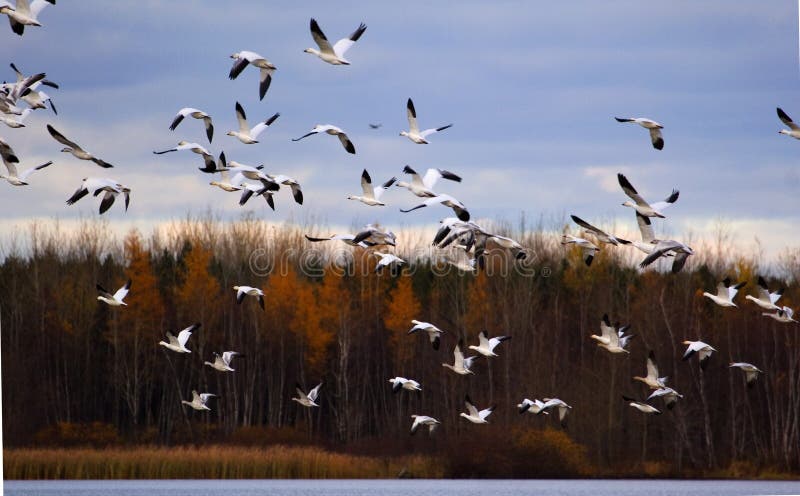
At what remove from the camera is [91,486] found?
38.2 meters

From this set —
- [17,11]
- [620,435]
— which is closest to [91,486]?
[620,435]

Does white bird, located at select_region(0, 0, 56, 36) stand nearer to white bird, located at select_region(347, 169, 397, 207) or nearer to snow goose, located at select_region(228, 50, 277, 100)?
snow goose, located at select_region(228, 50, 277, 100)

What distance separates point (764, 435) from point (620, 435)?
5.69m

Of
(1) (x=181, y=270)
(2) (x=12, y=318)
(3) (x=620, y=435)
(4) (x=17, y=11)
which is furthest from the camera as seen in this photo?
(1) (x=181, y=270)

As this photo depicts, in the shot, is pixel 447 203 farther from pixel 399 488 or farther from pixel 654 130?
pixel 399 488

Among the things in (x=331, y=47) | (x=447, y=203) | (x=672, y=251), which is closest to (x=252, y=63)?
(x=331, y=47)

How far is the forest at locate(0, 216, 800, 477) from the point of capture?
4534 cm

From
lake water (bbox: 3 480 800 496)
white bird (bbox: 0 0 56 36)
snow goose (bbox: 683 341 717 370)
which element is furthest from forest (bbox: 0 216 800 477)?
white bird (bbox: 0 0 56 36)

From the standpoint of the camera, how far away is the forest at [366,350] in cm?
4534

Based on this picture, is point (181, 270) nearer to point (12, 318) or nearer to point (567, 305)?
point (12, 318)

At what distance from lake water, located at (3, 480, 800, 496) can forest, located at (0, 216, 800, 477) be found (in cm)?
292

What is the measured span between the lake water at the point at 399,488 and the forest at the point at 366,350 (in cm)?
292

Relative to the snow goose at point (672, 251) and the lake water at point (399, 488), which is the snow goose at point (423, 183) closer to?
the snow goose at point (672, 251)

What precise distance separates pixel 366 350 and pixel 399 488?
56.0 ft
